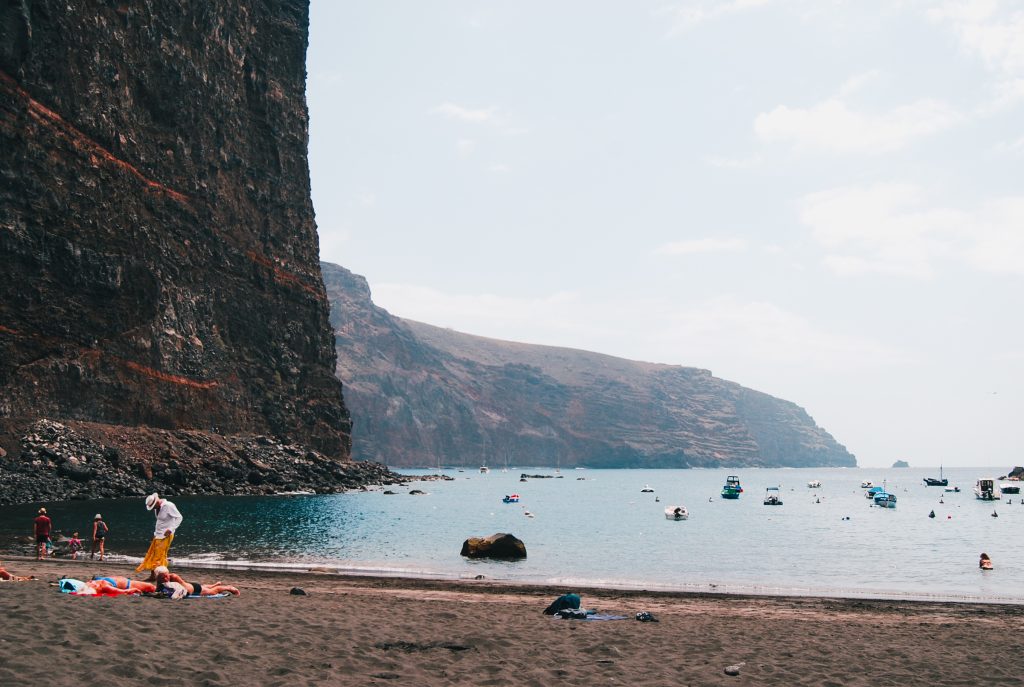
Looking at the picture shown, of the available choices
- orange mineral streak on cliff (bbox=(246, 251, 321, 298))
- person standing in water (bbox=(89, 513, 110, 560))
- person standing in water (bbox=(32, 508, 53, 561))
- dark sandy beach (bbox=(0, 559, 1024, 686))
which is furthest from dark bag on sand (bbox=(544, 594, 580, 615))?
orange mineral streak on cliff (bbox=(246, 251, 321, 298))

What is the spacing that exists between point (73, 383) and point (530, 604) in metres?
66.7

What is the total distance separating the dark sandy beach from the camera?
43.5 feet

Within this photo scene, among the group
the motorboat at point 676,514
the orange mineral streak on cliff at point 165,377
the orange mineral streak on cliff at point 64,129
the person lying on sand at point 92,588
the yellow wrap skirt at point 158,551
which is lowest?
the motorboat at point 676,514

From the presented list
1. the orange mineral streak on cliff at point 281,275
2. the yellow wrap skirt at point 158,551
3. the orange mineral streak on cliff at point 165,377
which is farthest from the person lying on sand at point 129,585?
the orange mineral streak on cliff at point 281,275

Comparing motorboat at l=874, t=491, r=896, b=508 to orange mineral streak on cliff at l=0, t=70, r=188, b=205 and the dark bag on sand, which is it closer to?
orange mineral streak on cliff at l=0, t=70, r=188, b=205

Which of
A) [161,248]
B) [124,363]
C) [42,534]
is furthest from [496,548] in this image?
[161,248]

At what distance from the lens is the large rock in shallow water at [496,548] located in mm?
42594

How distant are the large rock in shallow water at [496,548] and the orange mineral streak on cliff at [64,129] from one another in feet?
205

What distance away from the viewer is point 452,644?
16641mm

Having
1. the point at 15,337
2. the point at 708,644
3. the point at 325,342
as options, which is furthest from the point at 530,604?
the point at 325,342

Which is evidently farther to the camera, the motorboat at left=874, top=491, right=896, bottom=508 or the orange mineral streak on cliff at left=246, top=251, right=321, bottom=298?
the motorboat at left=874, top=491, right=896, bottom=508

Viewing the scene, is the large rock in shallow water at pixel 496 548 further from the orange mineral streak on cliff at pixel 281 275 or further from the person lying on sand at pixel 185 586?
the orange mineral streak on cliff at pixel 281 275

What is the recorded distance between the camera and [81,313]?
80688 millimetres

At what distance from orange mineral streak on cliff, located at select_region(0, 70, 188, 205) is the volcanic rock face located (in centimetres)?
21
